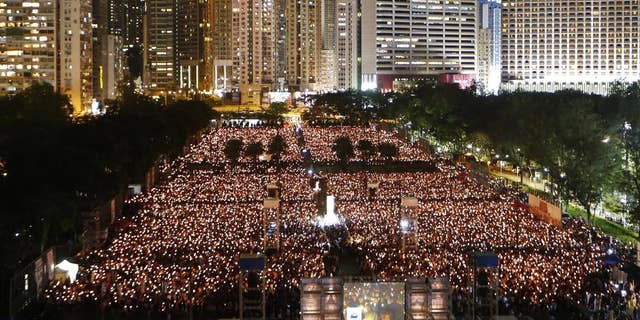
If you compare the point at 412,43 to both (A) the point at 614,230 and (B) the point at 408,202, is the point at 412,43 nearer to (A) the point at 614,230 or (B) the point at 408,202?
(A) the point at 614,230

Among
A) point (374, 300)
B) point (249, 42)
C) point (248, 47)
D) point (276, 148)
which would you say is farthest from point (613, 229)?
point (249, 42)

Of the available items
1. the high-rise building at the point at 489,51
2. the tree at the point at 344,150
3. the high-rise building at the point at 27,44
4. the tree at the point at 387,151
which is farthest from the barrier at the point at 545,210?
the high-rise building at the point at 489,51

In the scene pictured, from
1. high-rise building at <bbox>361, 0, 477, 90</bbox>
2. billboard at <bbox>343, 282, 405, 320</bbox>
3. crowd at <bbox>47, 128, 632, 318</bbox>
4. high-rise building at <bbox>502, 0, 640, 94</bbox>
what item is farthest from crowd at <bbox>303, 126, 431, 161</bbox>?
high-rise building at <bbox>502, 0, 640, 94</bbox>

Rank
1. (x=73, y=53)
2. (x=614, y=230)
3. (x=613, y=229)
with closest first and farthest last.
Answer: (x=614, y=230)
(x=613, y=229)
(x=73, y=53)

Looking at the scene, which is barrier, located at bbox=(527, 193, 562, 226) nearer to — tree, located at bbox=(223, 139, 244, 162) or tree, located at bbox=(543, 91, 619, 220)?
tree, located at bbox=(543, 91, 619, 220)

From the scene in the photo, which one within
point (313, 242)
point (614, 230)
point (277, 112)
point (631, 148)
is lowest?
point (614, 230)
